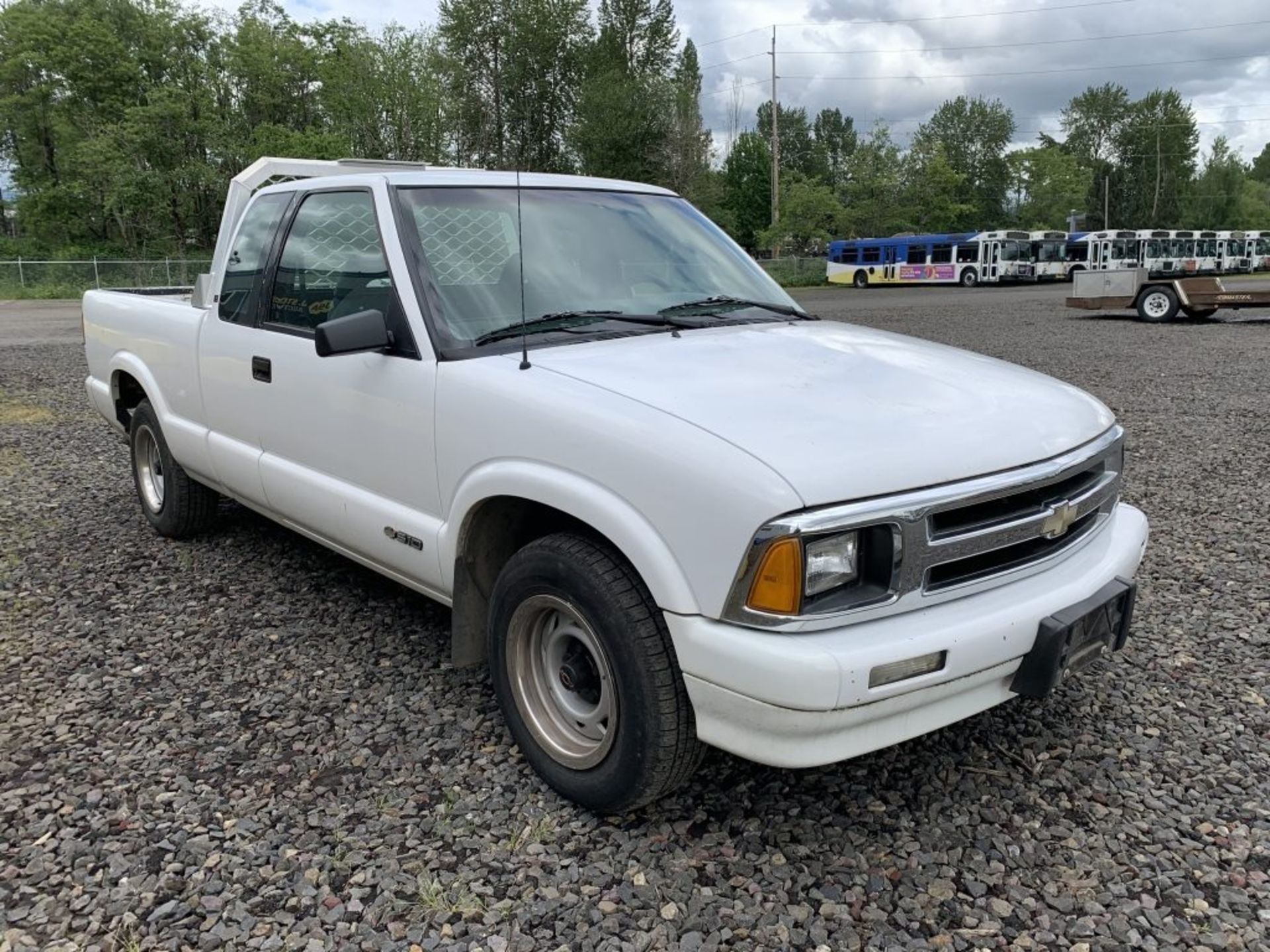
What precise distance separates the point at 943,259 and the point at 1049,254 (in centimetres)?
516

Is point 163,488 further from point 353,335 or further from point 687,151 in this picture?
point 687,151

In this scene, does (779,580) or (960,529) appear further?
(960,529)

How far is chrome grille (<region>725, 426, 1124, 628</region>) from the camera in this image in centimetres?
222

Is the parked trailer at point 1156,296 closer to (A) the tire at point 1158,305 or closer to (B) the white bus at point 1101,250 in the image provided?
(A) the tire at point 1158,305

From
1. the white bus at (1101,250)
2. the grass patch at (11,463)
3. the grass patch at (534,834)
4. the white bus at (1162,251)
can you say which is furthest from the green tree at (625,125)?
the grass patch at (534,834)

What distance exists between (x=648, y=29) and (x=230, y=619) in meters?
60.9

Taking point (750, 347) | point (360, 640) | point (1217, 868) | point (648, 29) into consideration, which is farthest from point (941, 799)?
point (648, 29)

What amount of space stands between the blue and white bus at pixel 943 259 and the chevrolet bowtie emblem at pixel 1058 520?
42431 mm

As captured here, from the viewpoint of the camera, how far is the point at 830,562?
225 cm

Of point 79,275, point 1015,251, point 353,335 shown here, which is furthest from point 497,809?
point 1015,251

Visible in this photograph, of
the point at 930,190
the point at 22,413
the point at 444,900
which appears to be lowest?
the point at 444,900

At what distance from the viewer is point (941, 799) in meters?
2.84

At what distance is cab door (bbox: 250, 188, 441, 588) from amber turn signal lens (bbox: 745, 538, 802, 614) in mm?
1293

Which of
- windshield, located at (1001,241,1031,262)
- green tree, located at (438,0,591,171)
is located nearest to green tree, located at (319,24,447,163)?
green tree, located at (438,0,591,171)
